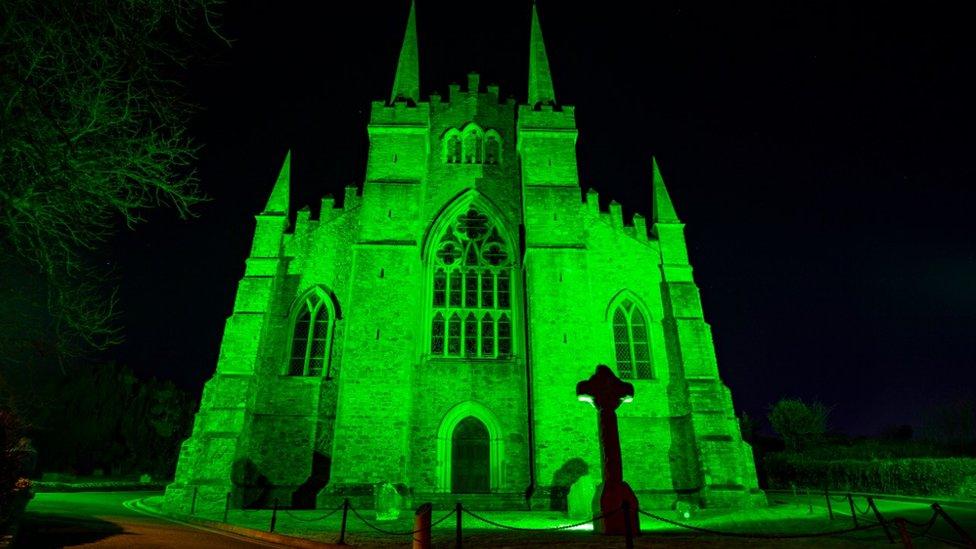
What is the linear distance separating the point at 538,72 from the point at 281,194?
1153 centimetres

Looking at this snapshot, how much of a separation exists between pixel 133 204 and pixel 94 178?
54 cm

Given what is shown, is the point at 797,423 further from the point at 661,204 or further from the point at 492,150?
the point at 492,150

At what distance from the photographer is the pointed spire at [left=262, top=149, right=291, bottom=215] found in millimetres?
19766

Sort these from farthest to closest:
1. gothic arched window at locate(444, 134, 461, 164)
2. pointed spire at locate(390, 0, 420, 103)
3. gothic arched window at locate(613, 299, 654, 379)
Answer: pointed spire at locate(390, 0, 420, 103) → gothic arched window at locate(444, 134, 461, 164) → gothic arched window at locate(613, 299, 654, 379)

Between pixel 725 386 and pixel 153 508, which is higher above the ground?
pixel 725 386

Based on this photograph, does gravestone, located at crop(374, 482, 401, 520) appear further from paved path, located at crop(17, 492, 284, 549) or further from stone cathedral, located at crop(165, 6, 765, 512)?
paved path, located at crop(17, 492, 284, 549)

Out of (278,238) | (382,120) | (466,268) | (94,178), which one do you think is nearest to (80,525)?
(94,178)

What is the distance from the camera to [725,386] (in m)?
18.0

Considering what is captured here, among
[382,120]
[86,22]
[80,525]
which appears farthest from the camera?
[382,120]

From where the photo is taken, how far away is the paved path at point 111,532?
331 inches

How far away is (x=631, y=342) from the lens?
18.8m

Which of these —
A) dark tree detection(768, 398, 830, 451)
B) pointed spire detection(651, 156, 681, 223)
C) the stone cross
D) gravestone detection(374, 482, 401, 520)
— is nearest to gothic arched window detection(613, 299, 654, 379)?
pointed spire detection(651, 156, 681, 223)

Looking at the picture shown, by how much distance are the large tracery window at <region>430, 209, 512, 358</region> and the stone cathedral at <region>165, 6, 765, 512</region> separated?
70 mm

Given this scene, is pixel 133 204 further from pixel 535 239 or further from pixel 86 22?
pixel 535 239
